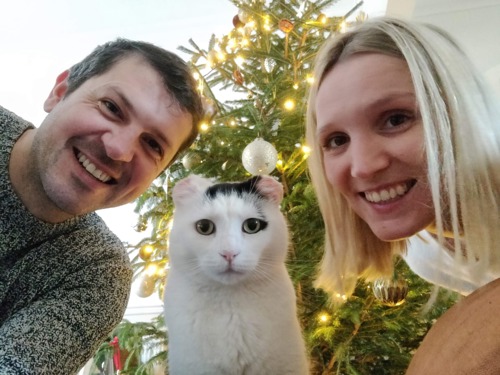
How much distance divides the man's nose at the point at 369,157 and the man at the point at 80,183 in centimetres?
43

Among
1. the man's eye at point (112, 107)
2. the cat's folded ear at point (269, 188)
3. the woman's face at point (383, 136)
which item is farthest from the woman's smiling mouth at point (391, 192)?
the man's eye at point (112, 107)

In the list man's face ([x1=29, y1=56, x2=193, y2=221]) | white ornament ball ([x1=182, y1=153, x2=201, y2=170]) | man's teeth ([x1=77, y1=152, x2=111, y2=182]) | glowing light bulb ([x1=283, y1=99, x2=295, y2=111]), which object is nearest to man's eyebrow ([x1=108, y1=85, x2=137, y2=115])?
man's face ([x1=29, y1=56, x2=193, y2=221])

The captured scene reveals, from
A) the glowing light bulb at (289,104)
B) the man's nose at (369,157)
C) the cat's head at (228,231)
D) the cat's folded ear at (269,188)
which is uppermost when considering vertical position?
the man's nose at (369,157)

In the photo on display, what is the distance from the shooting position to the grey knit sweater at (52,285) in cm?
68

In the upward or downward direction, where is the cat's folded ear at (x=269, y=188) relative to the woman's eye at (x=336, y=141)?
downward

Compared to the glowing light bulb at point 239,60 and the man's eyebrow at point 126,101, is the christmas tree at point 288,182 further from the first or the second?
the man's eyebrow at point 126,101

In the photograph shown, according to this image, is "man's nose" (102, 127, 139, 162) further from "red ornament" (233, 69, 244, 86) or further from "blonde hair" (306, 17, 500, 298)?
"red ornament" (233, 69, 244, 86)

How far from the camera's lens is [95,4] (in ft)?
7.99

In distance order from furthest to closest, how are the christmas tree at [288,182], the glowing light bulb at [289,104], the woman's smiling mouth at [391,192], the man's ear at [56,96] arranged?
the glowing light bulb at [289,104] < the christmas tree at [288,182] < the man's ear at [56,96] < the woman's smiling mouth at [391,192]

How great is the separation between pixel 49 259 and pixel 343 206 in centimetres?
60

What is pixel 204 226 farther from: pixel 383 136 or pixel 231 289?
pixel 383 136

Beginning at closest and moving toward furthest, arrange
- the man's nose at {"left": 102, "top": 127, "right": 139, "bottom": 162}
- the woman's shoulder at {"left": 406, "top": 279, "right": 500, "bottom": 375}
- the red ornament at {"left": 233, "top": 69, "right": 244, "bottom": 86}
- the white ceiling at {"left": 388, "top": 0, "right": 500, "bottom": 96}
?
the woman's shoulder at {"left": 406, "top": 279, "right": 500, "bottom": 375} < the man's nose at {"left": 102, "top": 127, "right": 139, "bottom": 162} < the red ornament at {"left": 233, "top": 69, "right": 244, "bottom": 86} < the white ceiling at {"left": 388, "top": 0, "right": 500, "bottom": 96}

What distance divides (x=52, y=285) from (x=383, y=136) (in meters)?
0.68

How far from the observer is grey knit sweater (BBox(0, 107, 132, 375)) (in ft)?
2.23
